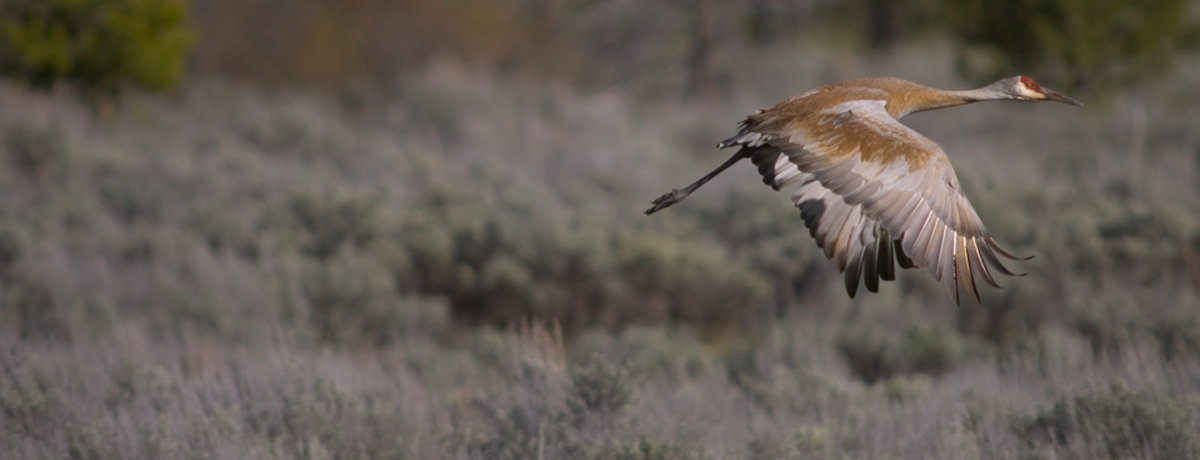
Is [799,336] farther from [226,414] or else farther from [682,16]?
[682,16]

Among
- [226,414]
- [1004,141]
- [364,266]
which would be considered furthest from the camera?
[1004,141]

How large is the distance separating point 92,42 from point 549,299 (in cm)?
821

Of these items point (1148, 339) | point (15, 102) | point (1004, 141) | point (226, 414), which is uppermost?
point (1004, 141)

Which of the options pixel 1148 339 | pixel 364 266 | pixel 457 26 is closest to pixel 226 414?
pixel 364 266

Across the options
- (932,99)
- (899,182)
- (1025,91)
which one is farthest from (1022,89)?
(899,182)

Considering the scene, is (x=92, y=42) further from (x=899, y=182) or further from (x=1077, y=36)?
(x=899, y=182)

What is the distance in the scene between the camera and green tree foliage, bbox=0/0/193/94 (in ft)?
42.7

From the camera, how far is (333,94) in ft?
61.6

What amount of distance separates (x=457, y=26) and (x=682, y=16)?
542 cm

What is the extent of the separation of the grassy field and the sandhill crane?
750 millimetres

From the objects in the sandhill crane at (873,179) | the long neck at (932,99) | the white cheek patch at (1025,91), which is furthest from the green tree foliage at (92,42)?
the white cheek patch at (1025,91)

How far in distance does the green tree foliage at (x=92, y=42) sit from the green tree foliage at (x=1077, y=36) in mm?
9337

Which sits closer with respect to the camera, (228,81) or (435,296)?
(435,296)

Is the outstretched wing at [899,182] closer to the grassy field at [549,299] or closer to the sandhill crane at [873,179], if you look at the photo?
the sandhill crane at [873,179]
